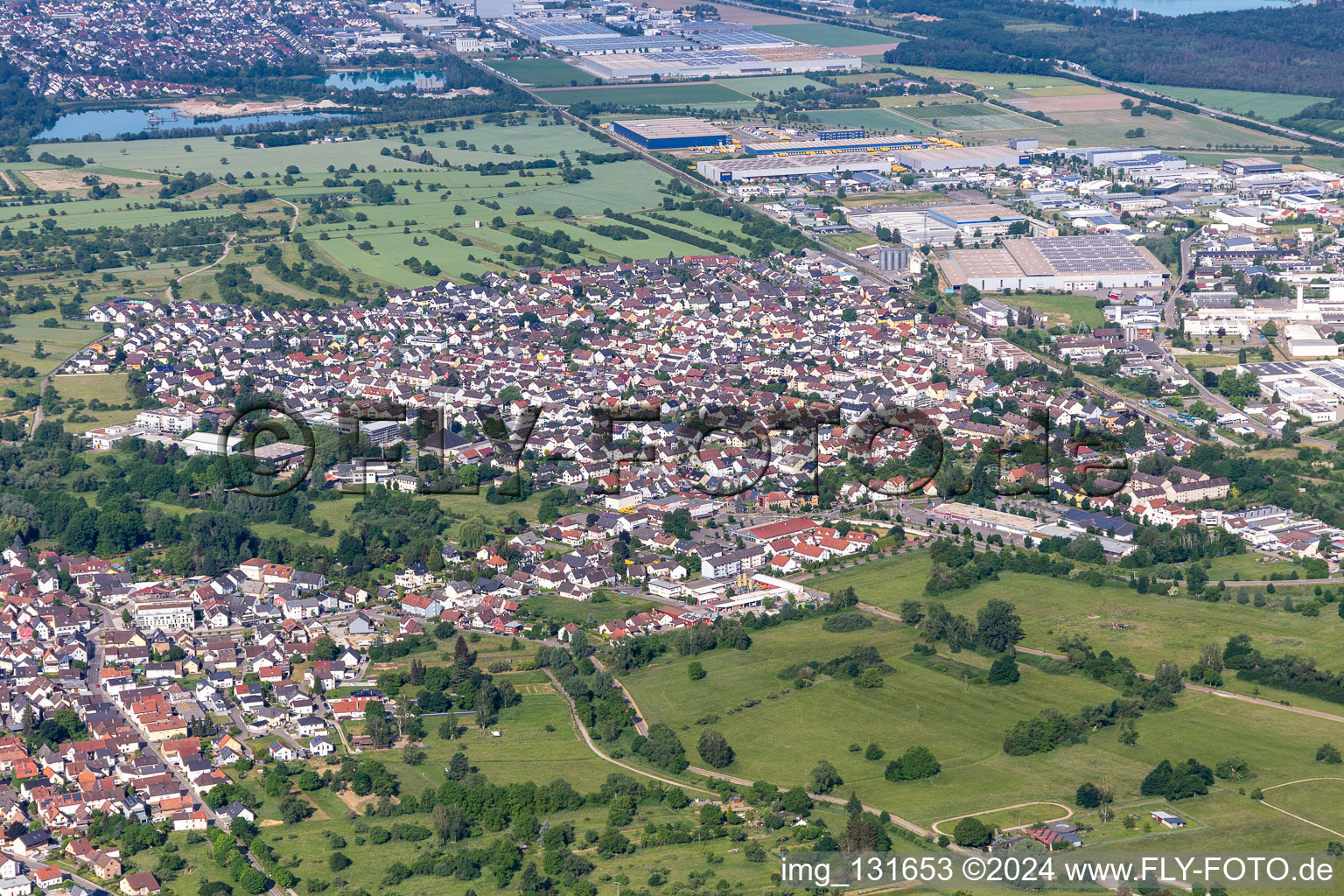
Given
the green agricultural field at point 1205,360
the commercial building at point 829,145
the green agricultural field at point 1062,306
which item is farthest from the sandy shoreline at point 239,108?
the green agricultural field at point 1205,360

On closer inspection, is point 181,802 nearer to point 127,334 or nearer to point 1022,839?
point 1022,839

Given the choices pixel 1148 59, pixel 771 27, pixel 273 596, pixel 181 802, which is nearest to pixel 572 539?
pixel 273 596

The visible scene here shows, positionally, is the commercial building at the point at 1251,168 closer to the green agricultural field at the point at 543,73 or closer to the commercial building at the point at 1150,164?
the commercial building at the point at 1150,164

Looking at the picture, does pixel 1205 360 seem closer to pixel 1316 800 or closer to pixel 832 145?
pixel 1316 800

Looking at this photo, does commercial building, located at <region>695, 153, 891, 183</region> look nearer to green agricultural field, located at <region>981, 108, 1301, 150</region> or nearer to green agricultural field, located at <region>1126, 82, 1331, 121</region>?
green agricultural field, located at <region>981, 108, 1301, 150</region>

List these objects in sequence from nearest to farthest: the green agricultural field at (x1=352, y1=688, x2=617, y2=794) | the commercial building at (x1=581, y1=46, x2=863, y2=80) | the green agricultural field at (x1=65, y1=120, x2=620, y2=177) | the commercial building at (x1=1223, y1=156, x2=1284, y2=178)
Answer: the green agricultural field at (x1=352, y1=688, x2=617, y2=794)
the commercial building at (x1=1223, y1=156, x2=1284, y2=178)
the green agricultural field at (x1=65, y1=120, x2=620, y2=177)
the commercial building at (x1=581, y1=46, x2=863, y2=80)

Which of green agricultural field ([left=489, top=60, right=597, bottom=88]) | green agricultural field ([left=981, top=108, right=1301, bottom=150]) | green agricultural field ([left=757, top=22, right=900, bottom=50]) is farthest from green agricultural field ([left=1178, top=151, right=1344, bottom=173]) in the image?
green agricultural field ([left=489, top=60, right=597, bottom=88])

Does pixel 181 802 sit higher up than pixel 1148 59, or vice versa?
pixel 1148 59
